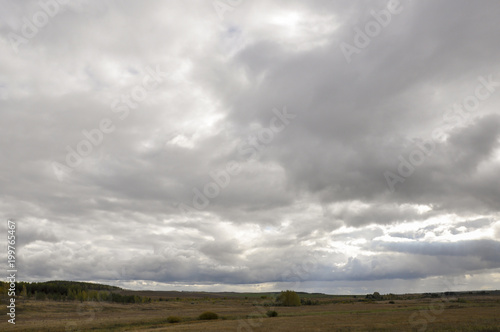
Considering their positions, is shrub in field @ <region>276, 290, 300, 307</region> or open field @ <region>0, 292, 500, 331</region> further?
shrub in field @ <region>276, 290, 300, 307</region>

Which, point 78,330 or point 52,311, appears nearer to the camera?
point 78,330

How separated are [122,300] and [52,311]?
238 ft

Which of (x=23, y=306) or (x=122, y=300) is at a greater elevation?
(x=23, y=306)

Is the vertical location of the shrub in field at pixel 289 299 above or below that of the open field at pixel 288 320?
below

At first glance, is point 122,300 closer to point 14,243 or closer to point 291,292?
point 291,292

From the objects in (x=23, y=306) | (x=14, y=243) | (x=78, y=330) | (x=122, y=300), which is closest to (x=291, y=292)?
(x=122, y=300)

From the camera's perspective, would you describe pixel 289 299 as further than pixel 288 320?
Yes

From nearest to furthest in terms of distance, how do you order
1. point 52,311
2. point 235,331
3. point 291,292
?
point 235,331
point 52,311
point 291,292

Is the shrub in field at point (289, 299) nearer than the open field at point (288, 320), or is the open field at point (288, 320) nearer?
the open field at point (288, 320)

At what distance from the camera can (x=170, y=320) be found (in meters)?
69.6

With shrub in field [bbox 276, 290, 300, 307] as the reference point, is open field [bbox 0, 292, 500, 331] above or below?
above

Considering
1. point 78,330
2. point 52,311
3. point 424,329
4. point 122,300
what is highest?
point 424,329

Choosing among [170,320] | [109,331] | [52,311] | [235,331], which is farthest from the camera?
[52,311]

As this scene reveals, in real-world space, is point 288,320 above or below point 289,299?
above
